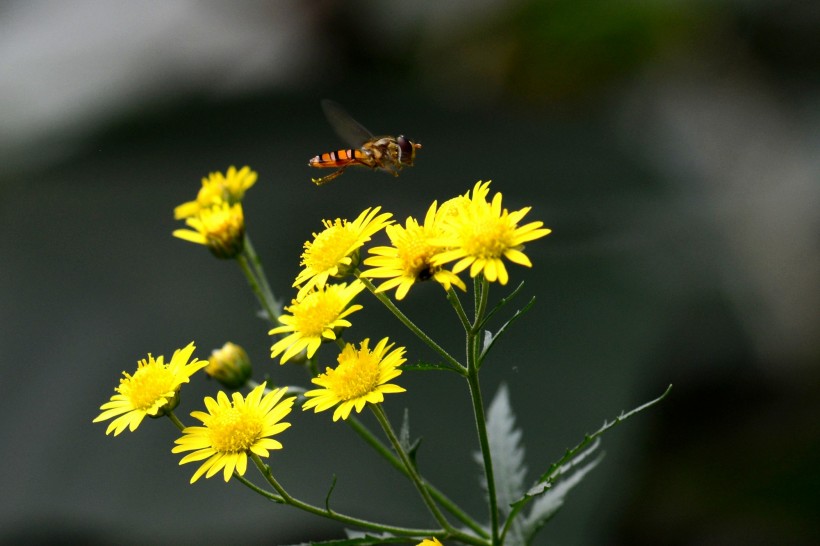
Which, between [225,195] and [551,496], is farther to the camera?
[225,195]

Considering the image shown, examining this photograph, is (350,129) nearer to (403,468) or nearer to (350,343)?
(350,343)

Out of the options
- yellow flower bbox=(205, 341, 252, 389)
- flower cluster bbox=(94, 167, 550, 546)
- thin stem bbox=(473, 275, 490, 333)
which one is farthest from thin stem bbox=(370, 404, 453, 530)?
yellow flower bbox=(205, 341, 252, 389)

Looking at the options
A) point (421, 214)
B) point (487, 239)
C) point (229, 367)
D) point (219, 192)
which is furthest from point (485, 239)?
point (421, 214)

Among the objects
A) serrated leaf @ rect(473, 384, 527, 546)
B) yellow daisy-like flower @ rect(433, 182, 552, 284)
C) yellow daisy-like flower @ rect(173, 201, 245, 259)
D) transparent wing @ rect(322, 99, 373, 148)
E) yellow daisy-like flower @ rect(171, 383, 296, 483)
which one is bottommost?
serrated leaf @ rect(473, 384, 527, 546)

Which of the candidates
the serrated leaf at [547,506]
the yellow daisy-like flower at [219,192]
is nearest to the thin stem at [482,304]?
the serrated leaf at [547,506]

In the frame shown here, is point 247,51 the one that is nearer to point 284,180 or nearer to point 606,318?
point 284,180

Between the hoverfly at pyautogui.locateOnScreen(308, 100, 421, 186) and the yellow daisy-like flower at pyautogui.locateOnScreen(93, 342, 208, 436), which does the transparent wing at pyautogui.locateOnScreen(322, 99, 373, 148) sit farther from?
the yellow daisy-like flower at pyautogui.locateOnScreen(93, 342, 208, 436)

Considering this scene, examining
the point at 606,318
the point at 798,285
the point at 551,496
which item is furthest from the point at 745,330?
the point at 551,496
